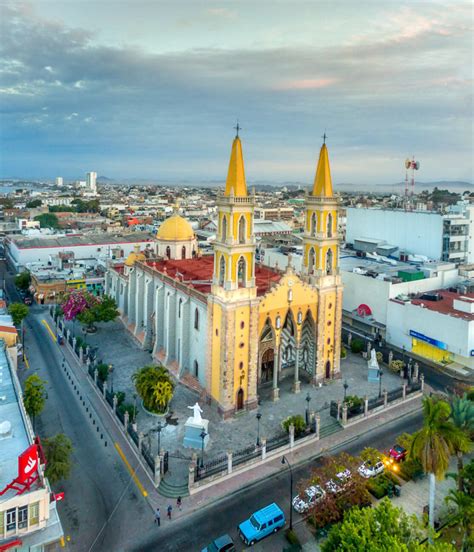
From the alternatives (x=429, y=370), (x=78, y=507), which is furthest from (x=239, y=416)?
(x=429, y=370)

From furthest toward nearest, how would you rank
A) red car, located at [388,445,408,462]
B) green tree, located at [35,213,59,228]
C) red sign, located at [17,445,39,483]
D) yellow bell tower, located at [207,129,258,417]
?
1. green tree, located at [35,213,59,228]
2. yellow bell tower, located at [207,129,258,417]
3. red car, located at [388,445,408,462]
4. red sign, located at [17,445,39,483]

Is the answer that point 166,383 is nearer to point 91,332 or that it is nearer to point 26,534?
point 26,534

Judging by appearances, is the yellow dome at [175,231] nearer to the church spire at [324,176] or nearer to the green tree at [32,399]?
the church spire at [324,176]

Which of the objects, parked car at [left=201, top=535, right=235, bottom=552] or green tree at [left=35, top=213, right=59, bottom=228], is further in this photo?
green tree at [left=35, top=213, right=59, bottom=228]

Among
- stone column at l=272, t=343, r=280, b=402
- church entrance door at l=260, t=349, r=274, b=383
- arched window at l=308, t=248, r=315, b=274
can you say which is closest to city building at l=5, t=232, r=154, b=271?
church entrance door at l=260, t=349, r=274, b=383

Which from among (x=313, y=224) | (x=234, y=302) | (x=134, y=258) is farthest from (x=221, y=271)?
(x=134, y=258)

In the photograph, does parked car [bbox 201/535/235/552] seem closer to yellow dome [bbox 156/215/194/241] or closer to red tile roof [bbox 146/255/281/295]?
red tile roof [bbox 146/255/281/295]
